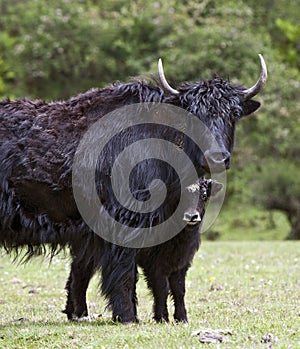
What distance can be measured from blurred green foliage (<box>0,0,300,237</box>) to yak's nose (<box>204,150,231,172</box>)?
13727 mm

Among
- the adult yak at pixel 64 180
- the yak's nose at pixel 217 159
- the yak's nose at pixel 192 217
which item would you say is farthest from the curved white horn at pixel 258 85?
the yak's nose at pixel 192 217

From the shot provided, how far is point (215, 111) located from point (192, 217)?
38.7 inches

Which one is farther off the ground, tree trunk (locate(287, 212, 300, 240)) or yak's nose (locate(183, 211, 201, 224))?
tree trunk (locate(287, 212, 300, 240))

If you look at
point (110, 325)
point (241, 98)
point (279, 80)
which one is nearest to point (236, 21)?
point (279, 80)

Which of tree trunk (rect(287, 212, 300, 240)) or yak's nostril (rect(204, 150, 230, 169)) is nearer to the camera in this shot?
yak's nostril (rect(204, 150, 230, 169))

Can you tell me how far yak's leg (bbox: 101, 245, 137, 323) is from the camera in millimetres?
6844

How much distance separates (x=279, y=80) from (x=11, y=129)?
1554 centimetres

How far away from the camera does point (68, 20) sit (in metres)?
23.7

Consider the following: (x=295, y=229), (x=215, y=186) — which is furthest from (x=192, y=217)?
(x=295, y=229)

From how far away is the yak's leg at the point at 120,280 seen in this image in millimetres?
6844

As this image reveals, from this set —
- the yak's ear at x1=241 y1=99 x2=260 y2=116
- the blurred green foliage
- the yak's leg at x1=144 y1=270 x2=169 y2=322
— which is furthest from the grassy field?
the blurred green foliage

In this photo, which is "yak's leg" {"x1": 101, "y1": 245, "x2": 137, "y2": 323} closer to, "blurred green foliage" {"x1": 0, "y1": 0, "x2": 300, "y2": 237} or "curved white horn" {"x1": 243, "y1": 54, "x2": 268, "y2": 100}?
"curved white horn" {"x1": 243, "y1": 54, "x2": 268, "y2": 100}

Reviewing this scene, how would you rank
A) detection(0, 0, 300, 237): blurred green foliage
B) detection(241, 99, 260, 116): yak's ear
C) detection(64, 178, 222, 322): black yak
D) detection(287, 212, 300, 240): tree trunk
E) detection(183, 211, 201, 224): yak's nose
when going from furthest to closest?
detection(0, 0, 300, 237): blurred green foliage
detection(287, 212, 300, 240): tree trunk
detection(241, 99, 260, 116): yak's ear
detection(64, 178, 222, 322): black yak
detection(183, 211, 201, 224): yak's nose

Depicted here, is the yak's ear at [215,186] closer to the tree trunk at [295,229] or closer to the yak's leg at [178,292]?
the yak's leg at [178,292]
